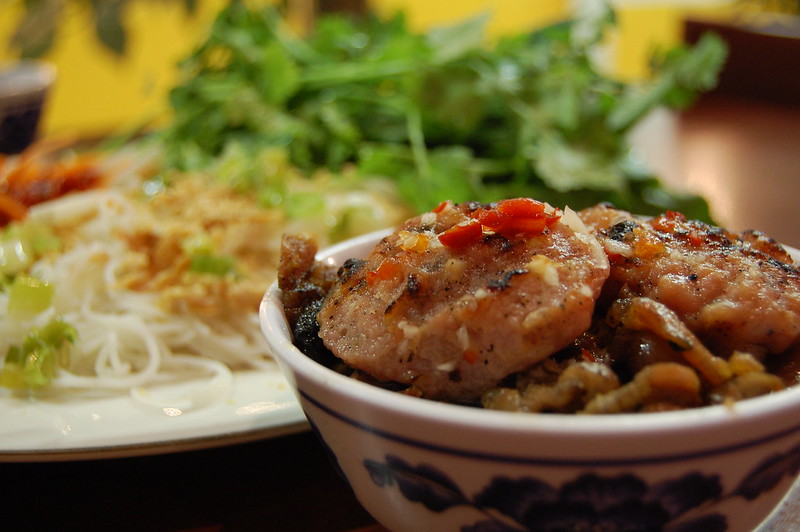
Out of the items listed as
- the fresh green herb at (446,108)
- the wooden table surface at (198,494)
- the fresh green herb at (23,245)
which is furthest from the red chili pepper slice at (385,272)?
the fresh green herb at (23,245)

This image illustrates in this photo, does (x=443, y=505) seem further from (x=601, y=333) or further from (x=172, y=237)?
(x=172, y=237)

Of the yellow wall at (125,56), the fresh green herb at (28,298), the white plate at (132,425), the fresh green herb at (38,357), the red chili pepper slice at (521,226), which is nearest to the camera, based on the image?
the red chili pepper slice at (521,226)

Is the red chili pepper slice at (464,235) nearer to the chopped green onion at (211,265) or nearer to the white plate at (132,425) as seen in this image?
the white plate at (132,425)

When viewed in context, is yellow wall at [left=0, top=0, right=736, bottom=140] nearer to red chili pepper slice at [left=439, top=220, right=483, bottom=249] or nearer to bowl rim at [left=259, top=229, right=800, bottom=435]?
red chili pepper slice at [left=439, top=220, right=483, bottom=249]

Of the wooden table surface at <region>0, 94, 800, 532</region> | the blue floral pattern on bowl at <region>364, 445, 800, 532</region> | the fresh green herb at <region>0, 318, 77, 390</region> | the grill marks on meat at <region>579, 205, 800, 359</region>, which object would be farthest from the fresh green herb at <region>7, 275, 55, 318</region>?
the grill marks on meat at <region>579, 205, 800, 359</region>

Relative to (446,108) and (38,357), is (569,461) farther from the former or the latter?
(446,108)

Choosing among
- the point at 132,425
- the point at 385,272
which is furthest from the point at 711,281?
the point at 132,425
